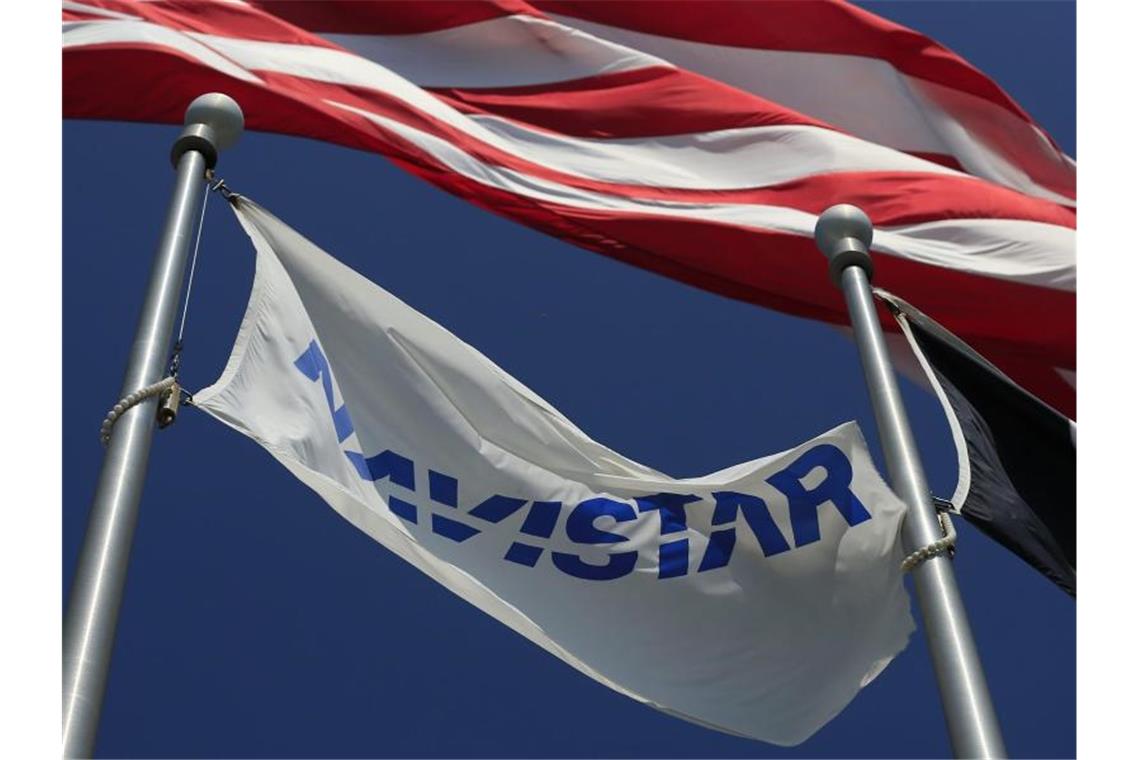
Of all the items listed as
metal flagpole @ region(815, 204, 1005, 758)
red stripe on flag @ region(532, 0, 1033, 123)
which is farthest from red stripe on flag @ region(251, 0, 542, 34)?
metal flagpole @ region(815, 204, 1005, 758)

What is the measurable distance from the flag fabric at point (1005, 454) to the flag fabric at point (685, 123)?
256 cm

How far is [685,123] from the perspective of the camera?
35.3ft

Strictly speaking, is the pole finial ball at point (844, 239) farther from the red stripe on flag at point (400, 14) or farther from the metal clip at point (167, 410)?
the red stripe on flag at point (400, 14)

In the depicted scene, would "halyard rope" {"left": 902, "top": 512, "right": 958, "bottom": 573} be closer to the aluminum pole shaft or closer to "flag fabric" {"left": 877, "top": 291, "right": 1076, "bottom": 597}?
"flag fabric" {"left": 877, "top": 291, "right": 1076, "bottom": 597}

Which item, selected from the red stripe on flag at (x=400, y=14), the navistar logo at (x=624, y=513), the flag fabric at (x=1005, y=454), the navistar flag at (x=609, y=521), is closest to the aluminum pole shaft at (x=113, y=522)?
the navistar flag at (x=609, y=521)

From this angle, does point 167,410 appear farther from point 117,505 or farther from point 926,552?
point 926,552

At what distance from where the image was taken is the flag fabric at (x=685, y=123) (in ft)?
30.1

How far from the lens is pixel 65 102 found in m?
8.84

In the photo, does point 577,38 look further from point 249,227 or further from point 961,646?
point 961,646

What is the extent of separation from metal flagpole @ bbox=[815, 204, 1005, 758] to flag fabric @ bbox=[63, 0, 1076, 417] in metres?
2.19

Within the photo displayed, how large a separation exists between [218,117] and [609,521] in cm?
213

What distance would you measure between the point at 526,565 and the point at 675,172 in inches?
167

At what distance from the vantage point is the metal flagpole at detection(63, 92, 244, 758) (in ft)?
14.7

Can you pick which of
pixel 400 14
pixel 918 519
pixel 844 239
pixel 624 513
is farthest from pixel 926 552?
pixel 400 14
